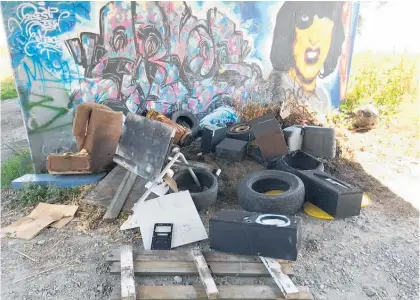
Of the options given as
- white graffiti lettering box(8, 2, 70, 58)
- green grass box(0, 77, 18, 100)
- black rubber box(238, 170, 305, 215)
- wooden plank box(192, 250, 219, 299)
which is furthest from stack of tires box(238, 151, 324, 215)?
green grass box(0, 77, 18, 100)

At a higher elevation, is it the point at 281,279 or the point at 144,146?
the point at 144,146

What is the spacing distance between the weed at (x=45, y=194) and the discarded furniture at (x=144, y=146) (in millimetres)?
903

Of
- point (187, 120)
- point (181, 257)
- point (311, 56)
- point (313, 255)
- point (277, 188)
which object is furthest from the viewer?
point (311, 56)

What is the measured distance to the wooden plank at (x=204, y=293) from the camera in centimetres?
315

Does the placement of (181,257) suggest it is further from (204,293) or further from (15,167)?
(15,167)

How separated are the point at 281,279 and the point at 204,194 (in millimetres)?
1597

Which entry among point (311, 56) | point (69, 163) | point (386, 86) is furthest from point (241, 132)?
point (386, 86)

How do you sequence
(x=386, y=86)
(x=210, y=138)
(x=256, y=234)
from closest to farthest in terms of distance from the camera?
(x=256, y=234) → (x=210, y=138) → (x=386, y=86)

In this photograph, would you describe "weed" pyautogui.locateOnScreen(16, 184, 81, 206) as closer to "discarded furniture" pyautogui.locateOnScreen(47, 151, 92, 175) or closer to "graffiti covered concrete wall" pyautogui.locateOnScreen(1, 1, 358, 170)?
"discarded furniture" pyautogui.locateOnScreen(47, 151, 92, 175)

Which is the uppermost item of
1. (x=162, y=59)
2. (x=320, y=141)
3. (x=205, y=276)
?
(x=162, y=59)

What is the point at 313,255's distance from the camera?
3.85 meters

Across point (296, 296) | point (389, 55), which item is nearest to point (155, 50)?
point (296, 296)

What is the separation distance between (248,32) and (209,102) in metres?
1.55

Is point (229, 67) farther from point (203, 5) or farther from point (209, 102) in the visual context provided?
point (203, 5)
